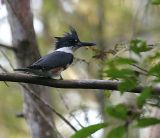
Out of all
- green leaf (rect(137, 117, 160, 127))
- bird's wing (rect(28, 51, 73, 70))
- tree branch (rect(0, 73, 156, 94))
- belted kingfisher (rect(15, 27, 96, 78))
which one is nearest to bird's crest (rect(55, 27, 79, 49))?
belted kingfisher (rect(15, 27, 96, 78))

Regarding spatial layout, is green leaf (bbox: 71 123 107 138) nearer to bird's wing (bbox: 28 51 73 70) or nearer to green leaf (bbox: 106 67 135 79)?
green leaf (bbox: 106 67 135 79)

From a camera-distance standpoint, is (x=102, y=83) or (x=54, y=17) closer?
(x=102, y=83)

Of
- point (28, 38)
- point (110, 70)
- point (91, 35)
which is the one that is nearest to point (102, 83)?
point (110, 70)

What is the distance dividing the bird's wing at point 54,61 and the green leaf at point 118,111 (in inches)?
69.9

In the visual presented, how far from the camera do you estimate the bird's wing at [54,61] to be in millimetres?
2803

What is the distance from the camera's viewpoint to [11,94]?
9.59m

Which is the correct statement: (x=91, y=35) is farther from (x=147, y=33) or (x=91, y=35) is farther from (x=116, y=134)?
(x=116, y=134)

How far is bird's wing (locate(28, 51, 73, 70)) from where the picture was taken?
9.20 ft

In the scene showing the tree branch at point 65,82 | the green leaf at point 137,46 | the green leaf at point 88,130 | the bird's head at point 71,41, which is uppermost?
the green leaf at point 137,46

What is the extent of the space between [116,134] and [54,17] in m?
8.72

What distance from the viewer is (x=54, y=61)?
296 cm

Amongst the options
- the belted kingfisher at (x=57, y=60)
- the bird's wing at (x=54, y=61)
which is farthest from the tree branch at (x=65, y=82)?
the bird's wing at (x=54, y=61)

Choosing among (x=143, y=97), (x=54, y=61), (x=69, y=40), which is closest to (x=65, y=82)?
(x=54, y=61)

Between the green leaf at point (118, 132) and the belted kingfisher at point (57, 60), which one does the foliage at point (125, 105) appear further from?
the belted kingfisher at point (57, 60)
